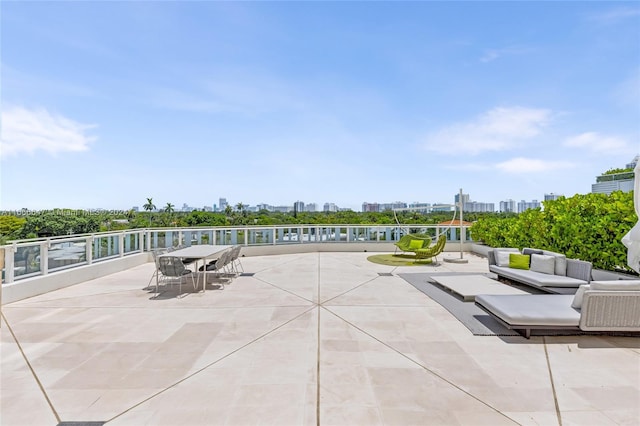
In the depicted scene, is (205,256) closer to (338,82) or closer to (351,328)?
(351,328)

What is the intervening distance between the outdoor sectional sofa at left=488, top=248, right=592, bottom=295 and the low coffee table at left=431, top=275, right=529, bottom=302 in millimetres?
298

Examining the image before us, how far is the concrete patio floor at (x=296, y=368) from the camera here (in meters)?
2.13

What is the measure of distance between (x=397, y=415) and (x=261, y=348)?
167 centimetres

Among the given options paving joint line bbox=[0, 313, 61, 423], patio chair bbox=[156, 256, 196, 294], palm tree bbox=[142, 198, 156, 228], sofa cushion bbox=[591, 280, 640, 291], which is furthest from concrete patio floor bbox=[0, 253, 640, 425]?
palm tree bbox=[142, 198, 156, 228]

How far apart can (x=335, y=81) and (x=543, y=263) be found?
972cm

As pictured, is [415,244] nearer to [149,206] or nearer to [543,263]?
[543,263]

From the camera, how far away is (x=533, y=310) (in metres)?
3.68

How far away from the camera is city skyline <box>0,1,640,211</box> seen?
25.6 ft

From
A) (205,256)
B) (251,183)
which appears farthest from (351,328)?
(251,183)

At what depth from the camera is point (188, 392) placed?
239 cm

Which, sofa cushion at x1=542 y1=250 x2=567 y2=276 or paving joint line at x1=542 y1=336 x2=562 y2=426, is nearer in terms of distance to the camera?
paving joint line at x1=542 y1=336 x2=562 y2=426

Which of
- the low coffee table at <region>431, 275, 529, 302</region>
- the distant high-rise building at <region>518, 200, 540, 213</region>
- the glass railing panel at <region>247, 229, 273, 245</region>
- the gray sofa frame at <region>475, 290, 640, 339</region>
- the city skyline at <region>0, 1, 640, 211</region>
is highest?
the city skyline at <region>0, 1, 640, 211</region>

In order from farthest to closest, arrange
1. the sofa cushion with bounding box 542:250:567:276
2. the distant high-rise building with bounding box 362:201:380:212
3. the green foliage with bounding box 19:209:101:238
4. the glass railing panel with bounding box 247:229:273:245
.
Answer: the distant high-rise building with bounding box 362:201:380:212, the green foliage with bounding box 19:209:101:238, the glass railing panel with bounding box 247:229:273:245, the sofa cushion with bounding box 542:250:567:276

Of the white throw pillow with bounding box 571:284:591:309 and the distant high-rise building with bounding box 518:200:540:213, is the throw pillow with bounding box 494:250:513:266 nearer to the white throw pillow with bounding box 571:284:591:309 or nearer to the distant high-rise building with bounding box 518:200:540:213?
the white throw pillow with bounding box 571:284:591:309
